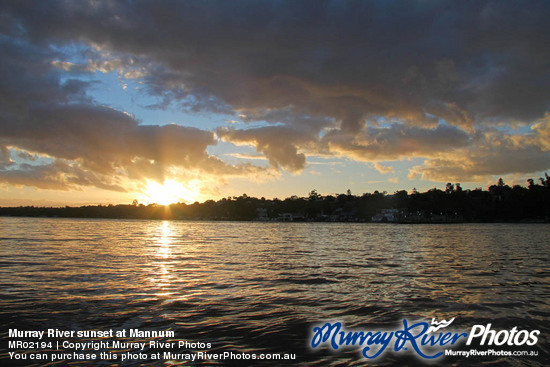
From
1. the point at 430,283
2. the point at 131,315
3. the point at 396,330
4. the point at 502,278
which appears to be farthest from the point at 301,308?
the point at 502,278

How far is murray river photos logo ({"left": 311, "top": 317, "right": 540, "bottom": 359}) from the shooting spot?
986cm

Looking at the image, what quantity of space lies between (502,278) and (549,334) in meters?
11.8

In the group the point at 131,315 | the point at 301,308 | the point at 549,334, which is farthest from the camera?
the point at 301,308

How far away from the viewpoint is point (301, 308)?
44.6ft

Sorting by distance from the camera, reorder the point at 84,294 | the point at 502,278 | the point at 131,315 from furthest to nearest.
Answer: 1. the point at 502,278
2. the point at 84,294
3. the point at 131,315

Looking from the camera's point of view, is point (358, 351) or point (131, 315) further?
point (131, 315)

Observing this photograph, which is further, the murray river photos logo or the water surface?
the water surface

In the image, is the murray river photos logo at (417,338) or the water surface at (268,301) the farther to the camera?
the water surface at (268,301)

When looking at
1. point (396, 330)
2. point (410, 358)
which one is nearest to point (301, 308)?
point (396, 330)

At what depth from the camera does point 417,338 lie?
1066 cm

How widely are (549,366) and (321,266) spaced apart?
18426mm

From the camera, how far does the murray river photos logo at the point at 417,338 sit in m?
9.86

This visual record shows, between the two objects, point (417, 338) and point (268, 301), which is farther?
point (268, 301)

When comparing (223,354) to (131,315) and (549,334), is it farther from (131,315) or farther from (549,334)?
(549,334)
